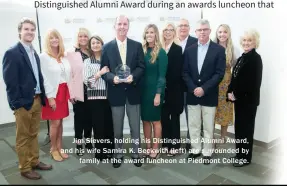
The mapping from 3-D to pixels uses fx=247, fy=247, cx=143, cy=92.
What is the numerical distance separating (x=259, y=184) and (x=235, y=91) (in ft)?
3.17

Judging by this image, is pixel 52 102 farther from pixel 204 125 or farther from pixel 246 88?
pixel 246 88

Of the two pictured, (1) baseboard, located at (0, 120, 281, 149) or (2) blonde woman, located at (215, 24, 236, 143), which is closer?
(2) blonde woman, located at (215, 24, 236, 143)

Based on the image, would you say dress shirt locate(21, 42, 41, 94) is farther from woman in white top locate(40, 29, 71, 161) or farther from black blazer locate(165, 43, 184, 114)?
black blazer locate(165, 43, 184, 114)

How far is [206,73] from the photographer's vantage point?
2.74m

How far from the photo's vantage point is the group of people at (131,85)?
2578 mm

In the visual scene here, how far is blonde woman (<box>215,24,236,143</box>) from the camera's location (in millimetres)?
2963

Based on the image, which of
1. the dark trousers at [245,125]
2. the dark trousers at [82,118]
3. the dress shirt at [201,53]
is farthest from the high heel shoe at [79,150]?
the dark trousers at [245,125]

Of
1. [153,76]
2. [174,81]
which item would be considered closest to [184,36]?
[174,81]

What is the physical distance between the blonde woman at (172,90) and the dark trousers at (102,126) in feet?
2.24

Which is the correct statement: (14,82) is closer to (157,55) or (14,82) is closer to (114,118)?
(114,118)

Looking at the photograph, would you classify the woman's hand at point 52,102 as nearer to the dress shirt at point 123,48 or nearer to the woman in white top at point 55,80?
the woman in white top at point 55,80

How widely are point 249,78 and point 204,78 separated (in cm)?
46

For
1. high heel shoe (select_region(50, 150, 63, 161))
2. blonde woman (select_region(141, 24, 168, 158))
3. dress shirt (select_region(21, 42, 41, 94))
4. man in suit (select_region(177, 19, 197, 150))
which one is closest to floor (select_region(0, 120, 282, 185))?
high heel shoe (select_region(50, 150, 63, 161))

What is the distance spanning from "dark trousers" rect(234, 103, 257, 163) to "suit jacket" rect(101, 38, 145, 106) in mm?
1159
